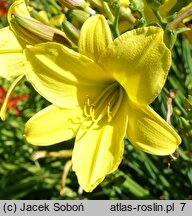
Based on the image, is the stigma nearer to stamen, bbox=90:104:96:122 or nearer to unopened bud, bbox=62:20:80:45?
stamen, bbox=90:104:96:122

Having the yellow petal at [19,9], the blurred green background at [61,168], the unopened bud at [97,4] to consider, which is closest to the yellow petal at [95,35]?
the unopened bud at [97,4]

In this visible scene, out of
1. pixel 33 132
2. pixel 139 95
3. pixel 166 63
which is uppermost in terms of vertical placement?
pixel 166 63

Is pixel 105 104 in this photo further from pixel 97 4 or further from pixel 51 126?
pixel 97 4

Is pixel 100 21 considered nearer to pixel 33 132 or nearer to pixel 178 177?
pixel 33 132

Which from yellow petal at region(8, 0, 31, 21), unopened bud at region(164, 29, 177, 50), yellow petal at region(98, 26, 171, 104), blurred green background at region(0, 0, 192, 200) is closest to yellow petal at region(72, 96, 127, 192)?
yellow petal at region(98, 26, 171, 104)

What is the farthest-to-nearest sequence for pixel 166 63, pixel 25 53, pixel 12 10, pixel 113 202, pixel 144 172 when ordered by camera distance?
1. pixel 144 172
2. pixel 113 202
3. pixel 12 10
4. pixel 25 53
5. pixel 166 63

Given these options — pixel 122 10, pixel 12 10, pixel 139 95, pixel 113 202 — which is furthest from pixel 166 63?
pixel 113 202

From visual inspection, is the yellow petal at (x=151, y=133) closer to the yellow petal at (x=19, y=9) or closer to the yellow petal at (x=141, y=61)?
the yellow petal at (x=141, y=61)
